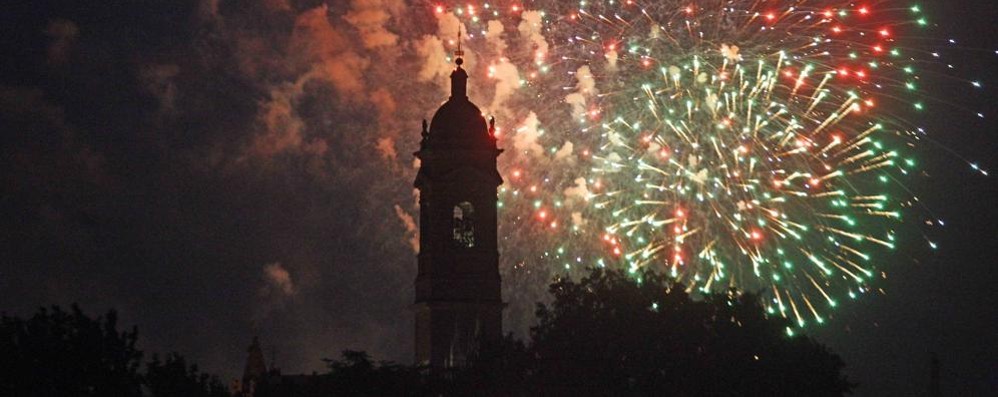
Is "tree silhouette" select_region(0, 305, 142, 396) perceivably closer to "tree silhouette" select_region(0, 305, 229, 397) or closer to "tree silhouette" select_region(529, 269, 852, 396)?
"tree silhouette" select_region(0, 305, 229, 397)

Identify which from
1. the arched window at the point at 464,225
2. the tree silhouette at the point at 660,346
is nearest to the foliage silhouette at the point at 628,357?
the tree silhouette at the point at 660,346

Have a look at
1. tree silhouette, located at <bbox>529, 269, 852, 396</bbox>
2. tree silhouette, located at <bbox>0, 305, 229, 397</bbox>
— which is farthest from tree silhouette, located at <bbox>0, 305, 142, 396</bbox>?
tree silhouette, located at <bbox>529, 269, 852, 396</bbox>

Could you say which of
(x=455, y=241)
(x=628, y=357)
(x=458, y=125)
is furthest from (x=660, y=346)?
(x=458, y=125)

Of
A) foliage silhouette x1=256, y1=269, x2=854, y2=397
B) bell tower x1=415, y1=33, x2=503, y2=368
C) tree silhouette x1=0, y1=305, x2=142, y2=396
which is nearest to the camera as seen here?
tree silhouette x1=0, y1=305, x2=142, y2=396

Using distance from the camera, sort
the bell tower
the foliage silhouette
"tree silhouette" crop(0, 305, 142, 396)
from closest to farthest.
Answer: "tree silhouette" crop(0, 305, 142, 396) → the foliage silhouette → the bell tower

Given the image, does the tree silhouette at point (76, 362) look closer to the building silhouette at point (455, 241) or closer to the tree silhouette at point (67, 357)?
the tree silhouette at point (67, 357)

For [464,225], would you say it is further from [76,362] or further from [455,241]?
[76,362]

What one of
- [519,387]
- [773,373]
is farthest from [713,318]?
[519,387]
